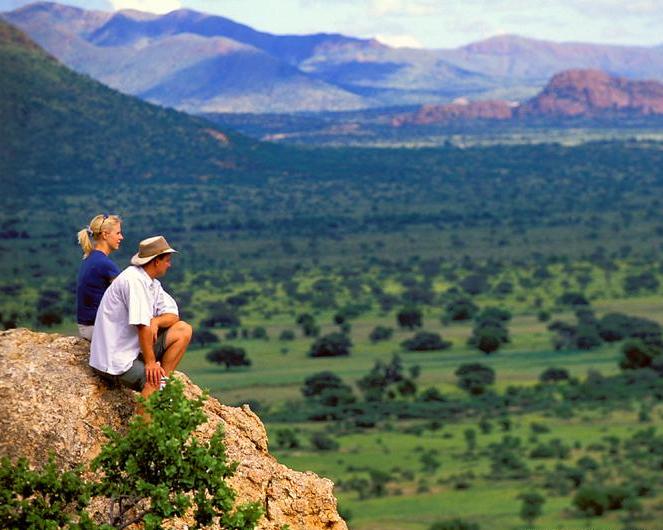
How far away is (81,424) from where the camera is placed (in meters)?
10.6

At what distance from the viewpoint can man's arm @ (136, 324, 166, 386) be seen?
10.5 meters

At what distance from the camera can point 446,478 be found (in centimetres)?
4134

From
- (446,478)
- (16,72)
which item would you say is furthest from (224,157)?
(446,478)

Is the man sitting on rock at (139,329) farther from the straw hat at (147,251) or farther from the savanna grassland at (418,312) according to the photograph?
the savanna grassland at (418,312)

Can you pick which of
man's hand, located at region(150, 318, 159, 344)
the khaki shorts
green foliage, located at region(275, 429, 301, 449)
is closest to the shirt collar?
man's hand, located at region(150, 318, 159, 344)

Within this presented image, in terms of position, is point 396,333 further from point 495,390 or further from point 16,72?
point 16,72

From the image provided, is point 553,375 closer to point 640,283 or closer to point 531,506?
point 531,506

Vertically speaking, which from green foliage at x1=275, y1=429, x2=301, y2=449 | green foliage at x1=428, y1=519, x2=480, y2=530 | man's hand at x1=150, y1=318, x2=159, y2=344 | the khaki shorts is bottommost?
green foliage at x1=275, y1=429, x2=301, y2=449

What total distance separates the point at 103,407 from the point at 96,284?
0.91 metres

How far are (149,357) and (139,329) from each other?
0.63ft

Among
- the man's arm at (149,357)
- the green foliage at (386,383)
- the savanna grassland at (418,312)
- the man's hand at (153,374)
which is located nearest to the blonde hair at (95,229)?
the man's arm at (149,357)

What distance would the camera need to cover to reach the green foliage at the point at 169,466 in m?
9.40

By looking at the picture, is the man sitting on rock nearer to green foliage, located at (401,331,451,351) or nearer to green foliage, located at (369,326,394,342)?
green foliage, located at (401,331,451,351)

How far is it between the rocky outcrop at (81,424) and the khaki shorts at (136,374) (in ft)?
0.23
